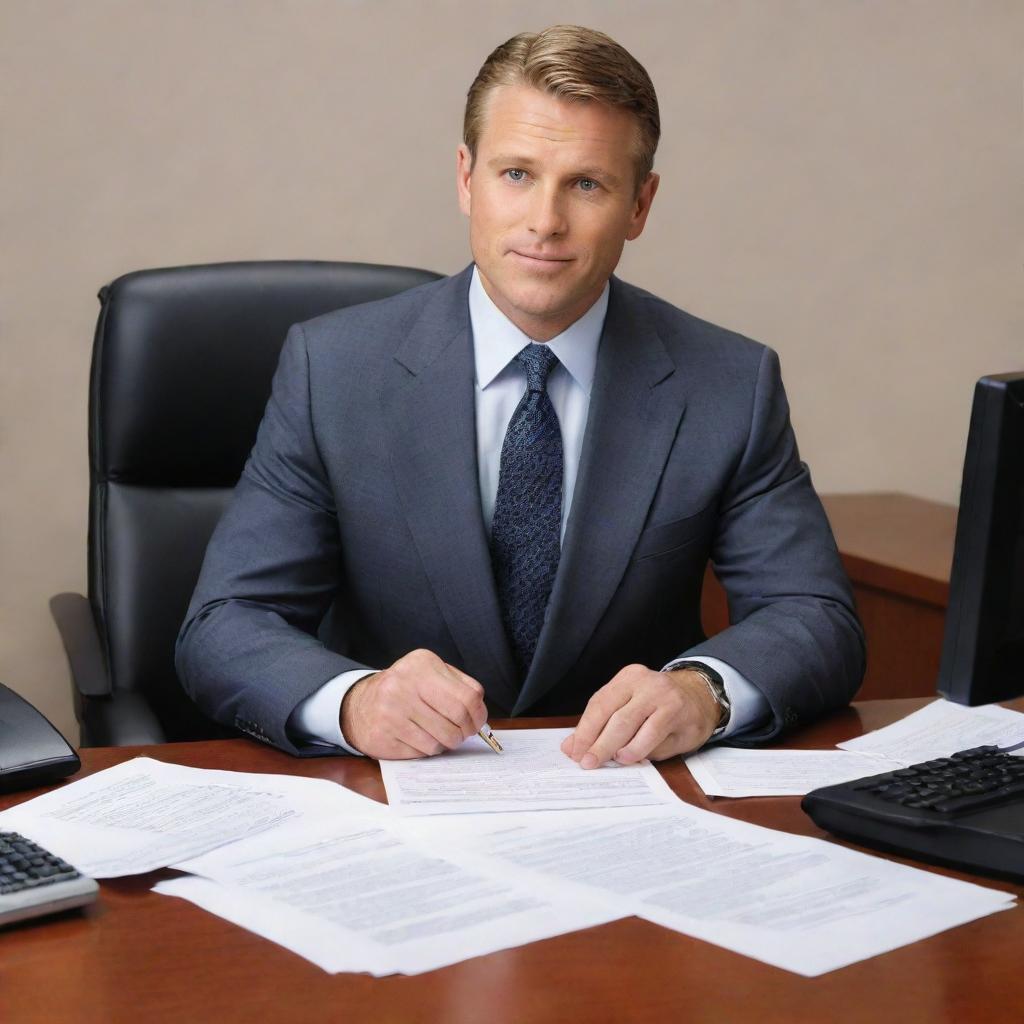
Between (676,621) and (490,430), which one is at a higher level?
(490,430)

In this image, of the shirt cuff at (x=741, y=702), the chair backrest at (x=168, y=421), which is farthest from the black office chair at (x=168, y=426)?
the shirt cuff at (x=741, y=702)

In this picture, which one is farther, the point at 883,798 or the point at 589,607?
the point at 589,607

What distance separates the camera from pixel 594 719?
1400 mm

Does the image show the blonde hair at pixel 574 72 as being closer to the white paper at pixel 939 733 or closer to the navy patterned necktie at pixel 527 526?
the navy patterned necktie at pixel 527 526

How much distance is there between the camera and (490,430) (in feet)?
6.02

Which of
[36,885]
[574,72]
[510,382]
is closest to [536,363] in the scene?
[510,382]

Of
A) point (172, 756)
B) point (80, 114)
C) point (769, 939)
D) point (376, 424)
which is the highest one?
point (80, 114)

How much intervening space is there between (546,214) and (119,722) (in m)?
0.81

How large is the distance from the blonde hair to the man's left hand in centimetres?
72

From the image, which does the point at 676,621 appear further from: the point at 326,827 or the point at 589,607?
the point at 326,827

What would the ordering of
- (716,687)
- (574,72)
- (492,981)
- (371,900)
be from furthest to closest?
1. (574,72)
2. (716,687)
3. (371,900)
4. (492,981)

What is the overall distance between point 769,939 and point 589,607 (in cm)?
78

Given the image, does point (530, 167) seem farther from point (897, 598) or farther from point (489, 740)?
point (897, 598)

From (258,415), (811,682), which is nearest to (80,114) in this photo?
(258,415)
